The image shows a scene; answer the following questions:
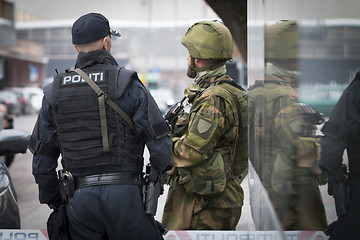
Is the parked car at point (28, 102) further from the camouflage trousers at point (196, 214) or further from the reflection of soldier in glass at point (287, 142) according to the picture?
the reflection of soldier in glass at point (287, 142)

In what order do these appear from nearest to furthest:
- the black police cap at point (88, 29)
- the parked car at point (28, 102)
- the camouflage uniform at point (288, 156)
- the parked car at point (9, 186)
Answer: the camouflage uniform at point (288, 156) → the black police cap at point (88, 29) → the parked car at point (9, 186) → the parked car at point (28, 102)

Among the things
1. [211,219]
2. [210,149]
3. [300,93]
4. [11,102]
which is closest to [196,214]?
[211,219]

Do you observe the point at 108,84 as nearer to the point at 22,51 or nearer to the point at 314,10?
the point at 314,10

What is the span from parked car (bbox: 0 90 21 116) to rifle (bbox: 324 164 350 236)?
23403mm

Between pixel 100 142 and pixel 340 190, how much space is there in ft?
5.07

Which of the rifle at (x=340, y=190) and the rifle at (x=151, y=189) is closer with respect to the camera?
the rifle at (x=340, y=190)

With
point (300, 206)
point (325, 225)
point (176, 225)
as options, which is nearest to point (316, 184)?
point (325, 225)

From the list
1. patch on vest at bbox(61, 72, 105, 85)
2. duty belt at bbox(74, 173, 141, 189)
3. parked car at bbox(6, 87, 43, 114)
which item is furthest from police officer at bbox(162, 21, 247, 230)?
parked car at bbox(6, 87, 43, 114)

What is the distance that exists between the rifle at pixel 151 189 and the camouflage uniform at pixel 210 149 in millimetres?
467

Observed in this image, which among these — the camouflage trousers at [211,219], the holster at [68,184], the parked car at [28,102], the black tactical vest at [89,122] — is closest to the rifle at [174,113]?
the camouflage trousers at [211,219]

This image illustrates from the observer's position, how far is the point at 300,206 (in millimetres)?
1290

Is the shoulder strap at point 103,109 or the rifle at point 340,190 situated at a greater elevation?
the shoulder strap at point 103,109

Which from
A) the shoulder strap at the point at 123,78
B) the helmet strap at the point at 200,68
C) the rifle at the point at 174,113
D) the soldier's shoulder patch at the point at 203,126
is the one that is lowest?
the soldier's shoulder patch at the point at 203,126

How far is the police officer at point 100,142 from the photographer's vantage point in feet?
7.59
